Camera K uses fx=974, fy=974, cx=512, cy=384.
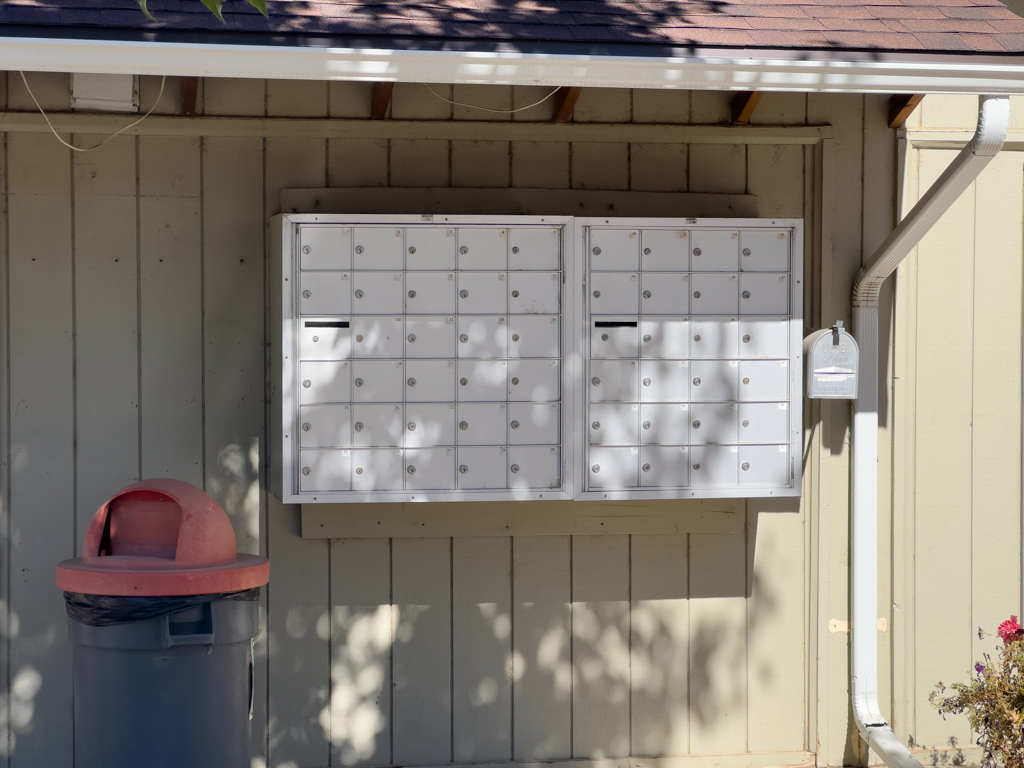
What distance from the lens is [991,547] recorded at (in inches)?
159

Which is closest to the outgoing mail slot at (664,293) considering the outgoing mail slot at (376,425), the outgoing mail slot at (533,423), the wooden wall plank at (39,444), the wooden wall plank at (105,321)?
the outgoing mail slot at (533,423)

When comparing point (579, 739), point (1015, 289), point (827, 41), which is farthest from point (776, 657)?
point (827, 41)

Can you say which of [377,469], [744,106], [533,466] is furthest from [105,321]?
[744,106]

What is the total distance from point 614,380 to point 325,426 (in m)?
1.04

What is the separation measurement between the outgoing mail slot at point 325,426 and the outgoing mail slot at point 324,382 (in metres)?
0.03

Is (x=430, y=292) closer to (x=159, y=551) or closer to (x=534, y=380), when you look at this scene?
A: (x=534, y=380)

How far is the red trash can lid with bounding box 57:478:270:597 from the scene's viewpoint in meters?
2.67

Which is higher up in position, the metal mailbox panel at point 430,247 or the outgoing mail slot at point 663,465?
the metal mailbox panel at point 430,247

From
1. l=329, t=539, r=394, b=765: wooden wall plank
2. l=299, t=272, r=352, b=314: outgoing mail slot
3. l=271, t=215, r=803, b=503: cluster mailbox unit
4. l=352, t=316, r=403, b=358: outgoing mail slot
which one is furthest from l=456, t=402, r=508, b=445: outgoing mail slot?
l=329, t=539, r=394, b=765: wooden wall plank

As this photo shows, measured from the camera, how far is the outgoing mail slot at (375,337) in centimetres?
339

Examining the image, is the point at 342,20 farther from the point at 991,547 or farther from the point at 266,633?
the point at 991,547

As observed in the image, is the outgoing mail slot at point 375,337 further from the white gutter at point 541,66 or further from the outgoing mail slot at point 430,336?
the white gutter at point 541,66

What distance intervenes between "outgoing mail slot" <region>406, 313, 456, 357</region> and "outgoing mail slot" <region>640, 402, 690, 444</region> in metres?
0.74

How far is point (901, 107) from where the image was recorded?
3.91 m
